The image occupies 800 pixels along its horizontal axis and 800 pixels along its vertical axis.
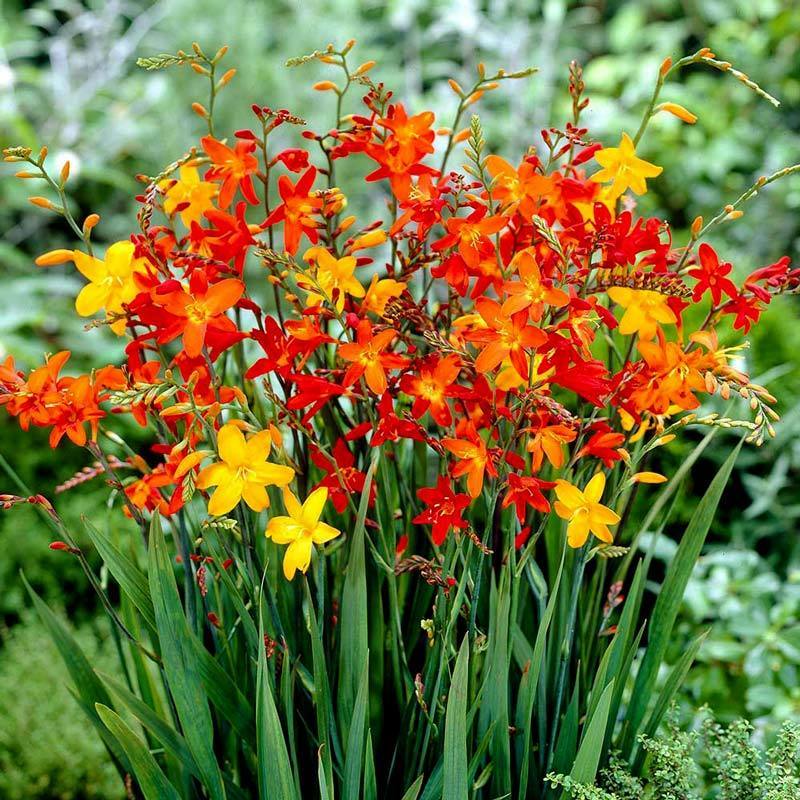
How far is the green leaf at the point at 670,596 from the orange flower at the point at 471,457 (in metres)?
0.30

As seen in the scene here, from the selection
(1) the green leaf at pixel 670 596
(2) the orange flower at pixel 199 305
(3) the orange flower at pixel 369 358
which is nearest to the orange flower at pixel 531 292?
(3) the orange flower at pixel 369 358

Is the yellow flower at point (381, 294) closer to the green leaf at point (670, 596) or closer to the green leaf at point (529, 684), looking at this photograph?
the green leaf at point (529, 684)

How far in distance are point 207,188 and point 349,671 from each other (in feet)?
1.61

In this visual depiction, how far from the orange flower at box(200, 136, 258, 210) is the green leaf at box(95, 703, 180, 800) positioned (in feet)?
1.58

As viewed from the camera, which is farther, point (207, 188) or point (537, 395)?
point (207, 188)

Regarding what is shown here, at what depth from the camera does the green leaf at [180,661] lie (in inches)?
34.3

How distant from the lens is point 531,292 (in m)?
0.78

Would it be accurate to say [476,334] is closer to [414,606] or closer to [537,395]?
[537,395]

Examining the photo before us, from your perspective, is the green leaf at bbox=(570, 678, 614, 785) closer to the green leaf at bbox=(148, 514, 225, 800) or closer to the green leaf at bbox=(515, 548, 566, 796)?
the green leaf at bbox=(515, 548, 566, 796)

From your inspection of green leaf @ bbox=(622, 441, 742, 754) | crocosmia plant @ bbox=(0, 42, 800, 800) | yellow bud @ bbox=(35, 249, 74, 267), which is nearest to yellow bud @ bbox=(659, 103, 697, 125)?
crocosmia plant @ bbox=(0, 42, 800, 800)

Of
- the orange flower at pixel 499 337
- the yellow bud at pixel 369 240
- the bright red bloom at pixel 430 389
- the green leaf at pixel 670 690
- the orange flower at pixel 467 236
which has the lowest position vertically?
the green leaf at pixel 670 690

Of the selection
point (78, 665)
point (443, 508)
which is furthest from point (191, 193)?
point (78, 665)

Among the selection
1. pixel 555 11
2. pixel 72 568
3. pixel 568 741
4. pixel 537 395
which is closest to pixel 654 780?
pixel 568 741

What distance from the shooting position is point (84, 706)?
1.07 m
